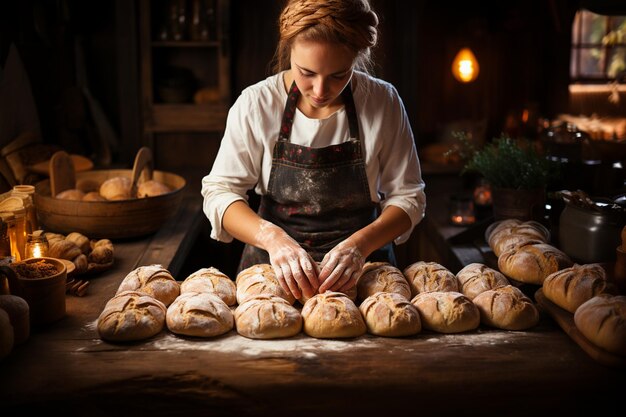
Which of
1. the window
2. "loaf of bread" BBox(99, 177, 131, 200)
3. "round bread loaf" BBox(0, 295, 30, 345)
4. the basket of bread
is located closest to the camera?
"round bread loaf" BBox(0, 295, 30, 345)

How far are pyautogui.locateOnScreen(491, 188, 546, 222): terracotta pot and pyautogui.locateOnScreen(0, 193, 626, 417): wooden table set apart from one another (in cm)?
138

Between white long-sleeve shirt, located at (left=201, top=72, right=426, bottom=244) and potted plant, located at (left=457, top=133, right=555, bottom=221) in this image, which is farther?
potted plant, located at (left=457, top=133, right=555, bottom=221)

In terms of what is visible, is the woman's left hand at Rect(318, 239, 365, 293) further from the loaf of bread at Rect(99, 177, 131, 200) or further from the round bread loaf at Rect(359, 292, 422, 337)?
the loaf of bread at Rect(99, 177, 131, 200)

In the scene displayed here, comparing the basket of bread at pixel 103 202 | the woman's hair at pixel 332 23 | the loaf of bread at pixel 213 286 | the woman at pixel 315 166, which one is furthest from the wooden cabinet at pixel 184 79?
the loaf of bread at pixel 213 286

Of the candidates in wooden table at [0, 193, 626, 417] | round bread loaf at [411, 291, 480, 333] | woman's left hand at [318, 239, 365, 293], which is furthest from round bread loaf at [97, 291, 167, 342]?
round bread loaf at [411, 291, 480, 333]

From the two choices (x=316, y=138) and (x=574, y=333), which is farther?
(x=316, y=138)

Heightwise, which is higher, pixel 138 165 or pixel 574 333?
pixel 138 165

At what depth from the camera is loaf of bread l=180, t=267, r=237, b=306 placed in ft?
7.93

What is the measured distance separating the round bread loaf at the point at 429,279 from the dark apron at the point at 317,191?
1.97 feet

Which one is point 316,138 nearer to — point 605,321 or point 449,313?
point 449,313

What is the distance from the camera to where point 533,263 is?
2627 mm

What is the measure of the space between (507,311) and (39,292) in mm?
1491

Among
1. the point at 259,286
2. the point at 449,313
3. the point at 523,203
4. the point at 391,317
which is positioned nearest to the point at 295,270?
the point at 259,286

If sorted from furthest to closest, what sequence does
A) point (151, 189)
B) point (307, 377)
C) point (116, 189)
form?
1. point (151, 189)
2. point (116, 189)
3. point (307, 377)
